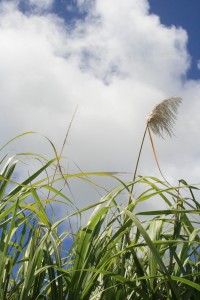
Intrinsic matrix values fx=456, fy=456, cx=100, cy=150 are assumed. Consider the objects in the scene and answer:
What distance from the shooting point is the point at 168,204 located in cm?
191

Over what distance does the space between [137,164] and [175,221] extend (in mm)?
429

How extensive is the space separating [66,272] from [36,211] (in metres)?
0.31

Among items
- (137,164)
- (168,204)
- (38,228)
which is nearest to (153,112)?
(137,164)

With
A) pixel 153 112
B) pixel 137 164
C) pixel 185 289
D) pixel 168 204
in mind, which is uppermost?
pixel 153 112

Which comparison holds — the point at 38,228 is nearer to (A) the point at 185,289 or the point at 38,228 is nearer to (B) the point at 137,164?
(B) the point at 137,164

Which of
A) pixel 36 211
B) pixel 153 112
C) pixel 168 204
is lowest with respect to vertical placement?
pixel 36 211

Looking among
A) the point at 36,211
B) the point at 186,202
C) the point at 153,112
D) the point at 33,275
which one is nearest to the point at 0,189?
the point at 36,211

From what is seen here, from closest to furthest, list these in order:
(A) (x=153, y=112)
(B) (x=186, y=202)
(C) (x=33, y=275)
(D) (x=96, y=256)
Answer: (C) (x=33, y=275), (D) (x=96, y=256), (B) (x=186, y=202), (A) (x=153, y=112)

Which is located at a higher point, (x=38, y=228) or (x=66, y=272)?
(x=38, y=228)

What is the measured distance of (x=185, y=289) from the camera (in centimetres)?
185

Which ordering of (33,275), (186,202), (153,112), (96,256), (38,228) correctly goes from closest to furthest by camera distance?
(33,275)
(96,256)
(186,202)
(38,228)
(153,112)

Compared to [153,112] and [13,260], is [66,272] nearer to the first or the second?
[13,260]

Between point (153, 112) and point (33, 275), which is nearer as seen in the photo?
point (33, 275)

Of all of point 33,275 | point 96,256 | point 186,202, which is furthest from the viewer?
point 186,202
